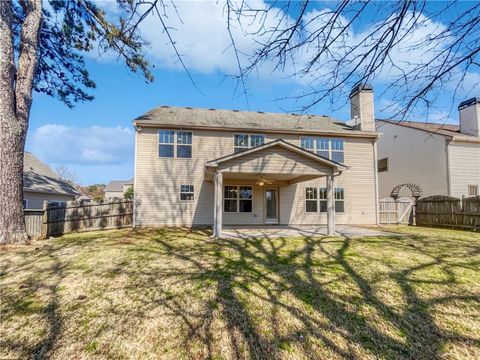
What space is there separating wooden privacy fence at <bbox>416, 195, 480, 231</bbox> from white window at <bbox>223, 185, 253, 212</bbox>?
9.23m

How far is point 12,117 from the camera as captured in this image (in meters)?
7.95

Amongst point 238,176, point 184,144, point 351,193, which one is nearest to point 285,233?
point 238,176

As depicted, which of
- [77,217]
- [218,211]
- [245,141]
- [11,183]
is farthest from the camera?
[245,141]

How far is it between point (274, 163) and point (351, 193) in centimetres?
692

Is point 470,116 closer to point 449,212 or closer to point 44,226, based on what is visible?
point 449,212

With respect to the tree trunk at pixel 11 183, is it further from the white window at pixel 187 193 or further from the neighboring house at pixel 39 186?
the neighboring house at pixel 39 186

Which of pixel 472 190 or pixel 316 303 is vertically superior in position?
pixel 472 190

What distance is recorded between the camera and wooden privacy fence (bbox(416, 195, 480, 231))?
11617mm

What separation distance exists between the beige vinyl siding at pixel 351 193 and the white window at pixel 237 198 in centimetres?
173

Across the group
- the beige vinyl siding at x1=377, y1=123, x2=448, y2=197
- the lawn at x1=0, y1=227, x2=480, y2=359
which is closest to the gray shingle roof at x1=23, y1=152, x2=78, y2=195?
the lawn at x1=0, y1=227, x2=480, y2=359

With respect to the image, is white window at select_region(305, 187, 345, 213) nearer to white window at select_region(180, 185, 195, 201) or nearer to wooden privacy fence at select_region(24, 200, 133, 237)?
white window at select_region(180, 185, 195, 201)

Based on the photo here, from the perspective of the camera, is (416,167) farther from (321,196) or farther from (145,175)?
(145,175)

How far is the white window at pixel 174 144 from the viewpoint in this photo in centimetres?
1317

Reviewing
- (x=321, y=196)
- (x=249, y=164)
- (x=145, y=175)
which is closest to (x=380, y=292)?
(x=249, y=164)
